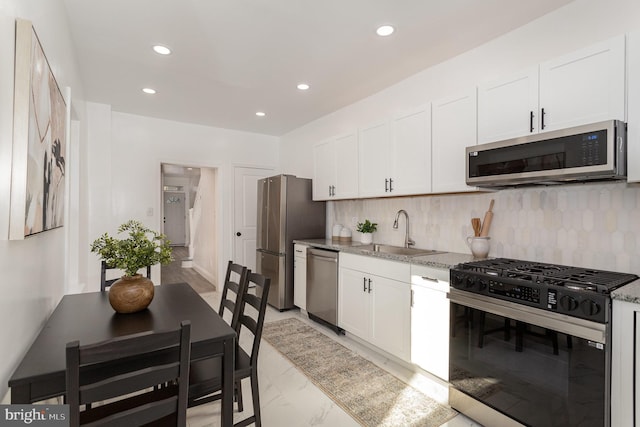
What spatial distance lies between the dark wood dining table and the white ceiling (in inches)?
75.7

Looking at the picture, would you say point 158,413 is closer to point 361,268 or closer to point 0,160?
point 0,160

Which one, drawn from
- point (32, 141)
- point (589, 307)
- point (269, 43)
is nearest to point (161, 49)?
point (269, 43)

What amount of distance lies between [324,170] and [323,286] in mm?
1470

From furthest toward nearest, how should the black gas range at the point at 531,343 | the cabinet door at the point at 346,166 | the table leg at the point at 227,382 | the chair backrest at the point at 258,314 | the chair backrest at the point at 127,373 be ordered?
the cabinet door at the point at 346,166, the chair backrest at the point at 258,314, the black gas range at the point at 531,343, the table leg at the point at 227,382, the chair backrest at the point at 127,373

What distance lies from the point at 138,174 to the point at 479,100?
4328mm

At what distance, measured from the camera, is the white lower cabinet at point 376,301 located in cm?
257

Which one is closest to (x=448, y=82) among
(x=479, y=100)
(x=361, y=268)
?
(x=479, y=100)

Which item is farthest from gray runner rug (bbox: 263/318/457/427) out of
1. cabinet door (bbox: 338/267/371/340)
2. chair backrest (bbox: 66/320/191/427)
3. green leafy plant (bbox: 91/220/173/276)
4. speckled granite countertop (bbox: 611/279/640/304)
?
green leafy plant (bbox: 91/220/173/276)

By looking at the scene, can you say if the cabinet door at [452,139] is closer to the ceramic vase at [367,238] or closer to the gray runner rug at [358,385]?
the ceramic vase at [367,238]

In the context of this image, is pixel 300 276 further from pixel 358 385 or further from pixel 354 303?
pixel 358 385

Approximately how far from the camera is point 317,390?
2.35m

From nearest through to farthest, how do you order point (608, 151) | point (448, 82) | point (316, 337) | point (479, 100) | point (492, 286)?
point (608, 151) → point (492, 286) → point (479, 100) → point (448, 82) → point (316, 337)

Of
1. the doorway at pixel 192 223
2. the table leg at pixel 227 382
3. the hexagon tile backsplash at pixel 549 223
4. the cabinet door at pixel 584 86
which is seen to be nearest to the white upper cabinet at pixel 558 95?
the cabinet door at pixel 584 86

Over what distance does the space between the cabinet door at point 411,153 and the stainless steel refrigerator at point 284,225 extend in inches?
60.5
